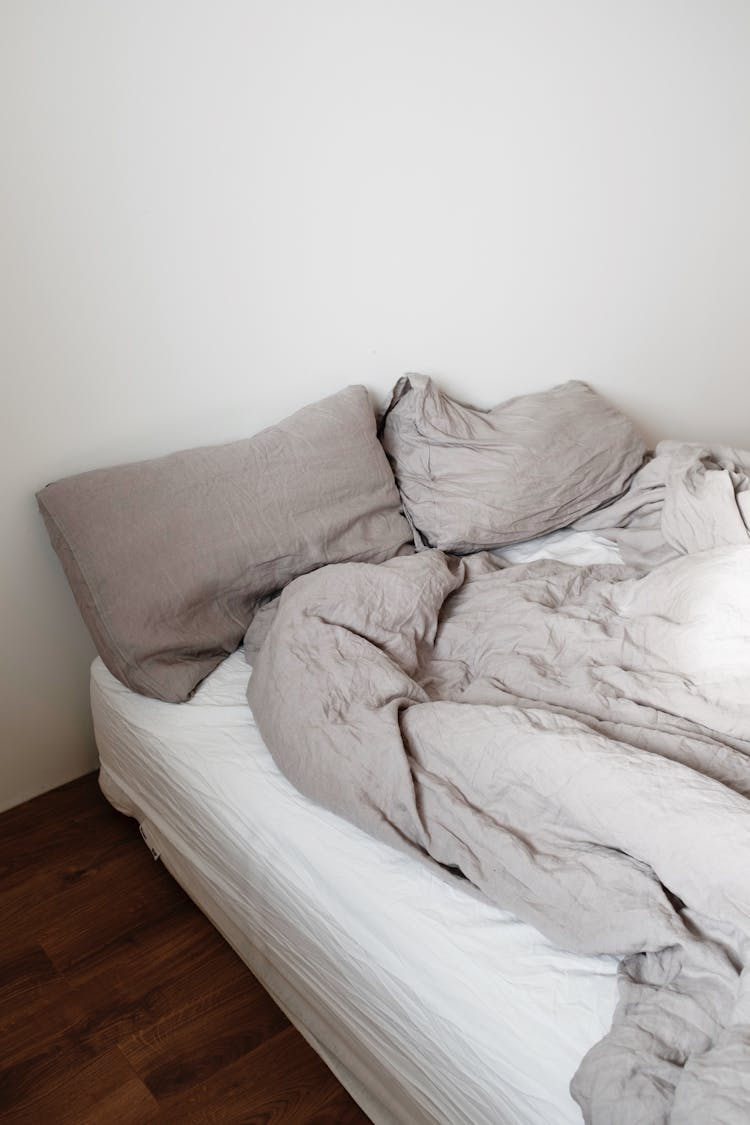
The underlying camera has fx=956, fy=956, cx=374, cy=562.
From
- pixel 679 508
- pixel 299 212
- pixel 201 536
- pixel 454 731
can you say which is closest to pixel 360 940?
pixel 454 731

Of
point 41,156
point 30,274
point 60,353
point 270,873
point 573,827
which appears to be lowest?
point 270,873

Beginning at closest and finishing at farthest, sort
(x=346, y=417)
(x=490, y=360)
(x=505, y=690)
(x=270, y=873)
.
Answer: (x=270, y=873)
(x=505, y=690)
(x=346, y=417)
(x=490, y=360)

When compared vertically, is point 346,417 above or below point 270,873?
above

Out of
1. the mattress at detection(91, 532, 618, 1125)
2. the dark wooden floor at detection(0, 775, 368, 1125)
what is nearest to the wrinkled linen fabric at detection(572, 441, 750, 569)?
the mattress at detection(91, 532, 618, 1125)

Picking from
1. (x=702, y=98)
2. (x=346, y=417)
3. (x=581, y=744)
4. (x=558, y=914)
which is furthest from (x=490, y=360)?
(x=558, y=914)

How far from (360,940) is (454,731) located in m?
0.29

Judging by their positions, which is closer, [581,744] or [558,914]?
[558,914]

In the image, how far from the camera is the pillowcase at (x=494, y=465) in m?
1.95

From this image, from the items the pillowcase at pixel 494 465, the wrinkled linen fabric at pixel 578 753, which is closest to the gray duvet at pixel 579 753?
the wrinkled linen fabric at pixel 578 753

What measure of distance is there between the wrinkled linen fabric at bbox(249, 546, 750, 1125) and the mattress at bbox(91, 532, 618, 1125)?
1.5 inches

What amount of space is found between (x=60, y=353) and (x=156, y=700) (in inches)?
25.8

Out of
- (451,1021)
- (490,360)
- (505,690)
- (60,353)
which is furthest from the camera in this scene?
(490,360)

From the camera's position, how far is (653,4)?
2.34 meters

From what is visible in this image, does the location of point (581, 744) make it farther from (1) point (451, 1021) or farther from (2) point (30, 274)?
(2) point (30, 274)
